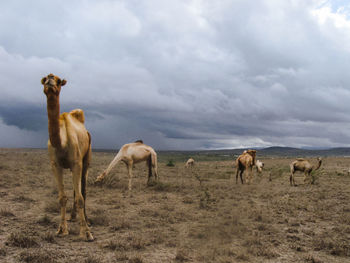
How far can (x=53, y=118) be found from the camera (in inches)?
210

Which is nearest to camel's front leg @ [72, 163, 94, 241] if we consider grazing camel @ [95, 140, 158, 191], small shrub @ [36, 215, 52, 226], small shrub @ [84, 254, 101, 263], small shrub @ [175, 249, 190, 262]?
small shrub @ [84, 254, 101, 263]

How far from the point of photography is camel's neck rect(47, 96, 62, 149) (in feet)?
17.5

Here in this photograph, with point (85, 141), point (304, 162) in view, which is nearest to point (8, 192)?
point (85, 141)

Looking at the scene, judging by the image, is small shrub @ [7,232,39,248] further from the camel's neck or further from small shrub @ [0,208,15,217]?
small shrub @ [0,208,15,217]

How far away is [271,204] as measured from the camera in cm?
1085

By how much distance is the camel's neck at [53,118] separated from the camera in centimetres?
533

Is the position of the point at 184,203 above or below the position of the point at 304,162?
below

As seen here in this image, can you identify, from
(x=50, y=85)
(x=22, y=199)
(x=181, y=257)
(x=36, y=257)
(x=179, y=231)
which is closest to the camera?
(x=36, y=257)

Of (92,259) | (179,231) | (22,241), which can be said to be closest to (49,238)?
(22,241)

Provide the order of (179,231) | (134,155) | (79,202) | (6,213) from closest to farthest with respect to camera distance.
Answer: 1. (79,202)
2. (179,231)
3. (6,213)
4. (134,155)

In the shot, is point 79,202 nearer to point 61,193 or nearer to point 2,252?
point 61,193

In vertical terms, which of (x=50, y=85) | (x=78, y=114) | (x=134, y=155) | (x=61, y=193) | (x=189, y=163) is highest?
(x=50, y=85)

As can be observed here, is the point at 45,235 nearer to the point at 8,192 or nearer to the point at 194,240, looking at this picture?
the point at 194,240

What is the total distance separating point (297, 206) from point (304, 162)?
9051mm
